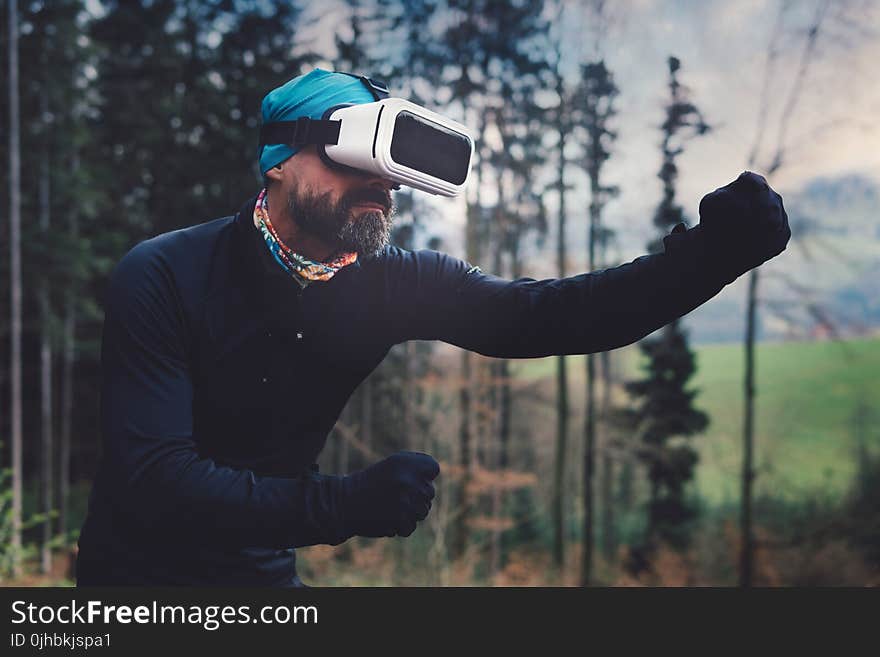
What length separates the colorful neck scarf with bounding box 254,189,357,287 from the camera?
2027 millimetres

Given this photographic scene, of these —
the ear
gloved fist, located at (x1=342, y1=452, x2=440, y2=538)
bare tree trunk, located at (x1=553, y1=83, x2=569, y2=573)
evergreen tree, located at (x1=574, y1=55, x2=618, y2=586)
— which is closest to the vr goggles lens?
the ear

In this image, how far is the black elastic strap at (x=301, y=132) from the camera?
1864mm

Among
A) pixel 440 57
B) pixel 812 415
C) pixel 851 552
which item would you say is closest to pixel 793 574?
pixel 851 552

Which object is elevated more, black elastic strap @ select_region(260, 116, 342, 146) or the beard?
black elastic strap @ select_region(260, 116, 342, 146)

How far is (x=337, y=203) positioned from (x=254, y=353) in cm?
48

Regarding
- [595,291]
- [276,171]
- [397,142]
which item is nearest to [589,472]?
[595,291]

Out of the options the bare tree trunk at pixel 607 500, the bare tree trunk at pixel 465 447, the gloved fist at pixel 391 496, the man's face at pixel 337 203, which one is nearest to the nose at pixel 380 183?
the man's face at pixel 337 203

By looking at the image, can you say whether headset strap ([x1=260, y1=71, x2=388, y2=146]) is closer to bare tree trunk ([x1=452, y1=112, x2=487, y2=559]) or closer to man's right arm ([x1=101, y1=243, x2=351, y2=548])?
man's right arm ([x1=101, y1=243, x2=351, y2=548])

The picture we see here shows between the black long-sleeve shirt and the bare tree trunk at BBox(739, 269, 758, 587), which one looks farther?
the bare tree trunk at BBox(739, 269, 758, 587)

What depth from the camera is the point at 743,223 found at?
5.36ft

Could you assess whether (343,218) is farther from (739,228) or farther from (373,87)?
(739,228)

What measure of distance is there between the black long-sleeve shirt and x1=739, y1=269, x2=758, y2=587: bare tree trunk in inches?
429

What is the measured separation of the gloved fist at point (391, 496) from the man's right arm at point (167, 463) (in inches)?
1.2

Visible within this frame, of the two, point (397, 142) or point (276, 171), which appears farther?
point (276, 171)
